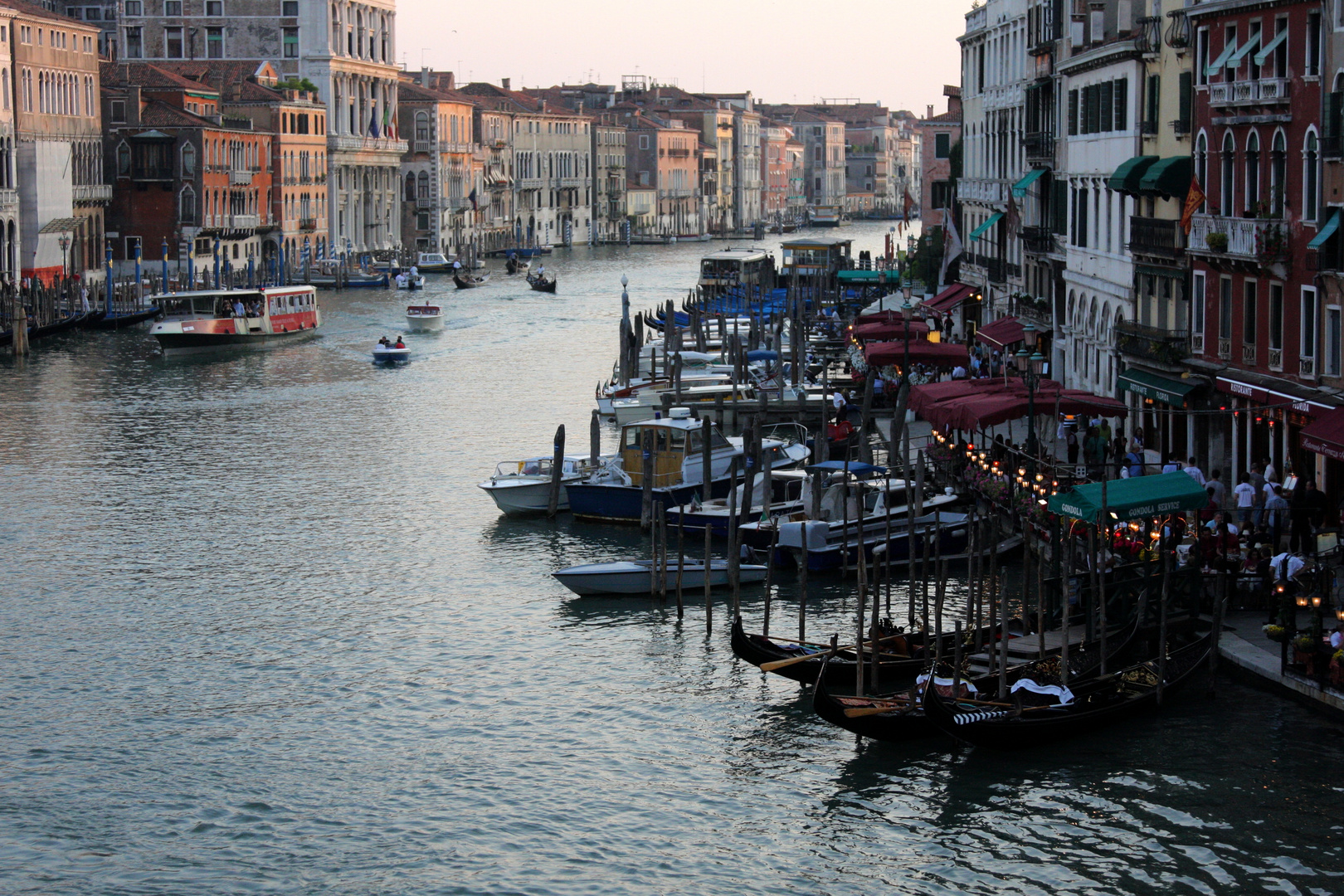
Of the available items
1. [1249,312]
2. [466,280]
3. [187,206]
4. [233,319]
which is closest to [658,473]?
[1249,312]

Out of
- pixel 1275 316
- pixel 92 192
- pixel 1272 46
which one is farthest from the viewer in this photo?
pixel 92 192

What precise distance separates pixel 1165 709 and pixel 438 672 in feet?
25.8

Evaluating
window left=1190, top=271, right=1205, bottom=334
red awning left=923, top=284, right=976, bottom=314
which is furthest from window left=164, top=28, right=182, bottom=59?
window left=1190, top=271, right=1205, bottom=334

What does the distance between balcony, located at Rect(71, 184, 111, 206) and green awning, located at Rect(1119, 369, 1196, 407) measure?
5497 centimetres

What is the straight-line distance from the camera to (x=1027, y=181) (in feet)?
127

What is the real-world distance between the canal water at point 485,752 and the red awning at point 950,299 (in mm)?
20237

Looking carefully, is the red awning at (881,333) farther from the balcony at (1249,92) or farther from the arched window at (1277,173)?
the arched window at (1277,173)

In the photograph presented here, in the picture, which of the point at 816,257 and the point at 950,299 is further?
the point at 816,257

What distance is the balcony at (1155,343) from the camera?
88.6 feet

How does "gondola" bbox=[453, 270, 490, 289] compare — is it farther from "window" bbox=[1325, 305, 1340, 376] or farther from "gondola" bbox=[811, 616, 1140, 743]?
"gondola" bbox=[811, 616, 1140, 743]

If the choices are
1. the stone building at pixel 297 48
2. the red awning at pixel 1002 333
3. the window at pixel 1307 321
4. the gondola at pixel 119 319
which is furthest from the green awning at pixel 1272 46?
the stone building at pixel 297 48

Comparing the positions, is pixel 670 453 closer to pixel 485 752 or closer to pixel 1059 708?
pixel 485 752

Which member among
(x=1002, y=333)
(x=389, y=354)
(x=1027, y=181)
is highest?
(x=1027, y=181)

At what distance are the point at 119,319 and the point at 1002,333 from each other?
35891 millimetres
